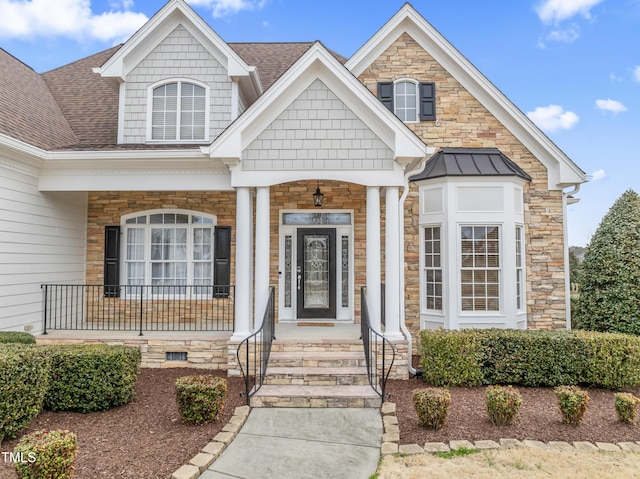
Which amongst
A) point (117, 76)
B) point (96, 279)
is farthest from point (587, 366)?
point (117, 76)

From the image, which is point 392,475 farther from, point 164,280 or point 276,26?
point 276,26

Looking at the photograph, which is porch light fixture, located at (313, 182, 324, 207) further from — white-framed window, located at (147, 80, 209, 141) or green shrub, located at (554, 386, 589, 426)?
green shrub, located at (554, 386, 589, 426)

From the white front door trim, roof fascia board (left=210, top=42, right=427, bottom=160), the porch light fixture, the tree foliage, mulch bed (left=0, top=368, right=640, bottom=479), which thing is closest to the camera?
mulch bed (left=0, top=368, right=640, bottom=479)

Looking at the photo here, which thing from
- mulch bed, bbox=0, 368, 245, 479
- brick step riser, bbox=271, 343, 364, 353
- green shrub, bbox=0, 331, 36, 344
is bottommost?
mulch bed, bbox=0, 368, 245, 479

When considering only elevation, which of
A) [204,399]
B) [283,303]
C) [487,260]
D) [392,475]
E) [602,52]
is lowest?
[392,475]

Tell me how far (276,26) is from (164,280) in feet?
41.2

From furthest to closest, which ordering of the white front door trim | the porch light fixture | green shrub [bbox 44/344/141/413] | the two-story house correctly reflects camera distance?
the white front door trim, the porch light fixture, the two-story house, green shrub [bbox 44/344/141/413]

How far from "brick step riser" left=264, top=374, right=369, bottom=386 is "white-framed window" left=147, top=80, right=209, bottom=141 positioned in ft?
18.4

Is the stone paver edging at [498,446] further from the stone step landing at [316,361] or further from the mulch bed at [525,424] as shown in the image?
the stone step landing at [316,361]

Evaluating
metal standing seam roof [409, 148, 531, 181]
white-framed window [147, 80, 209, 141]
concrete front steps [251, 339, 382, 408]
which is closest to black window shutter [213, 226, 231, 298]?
white-framed window [147, 80, 209, 141]

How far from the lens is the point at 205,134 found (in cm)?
919

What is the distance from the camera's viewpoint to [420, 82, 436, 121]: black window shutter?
30.4 feet

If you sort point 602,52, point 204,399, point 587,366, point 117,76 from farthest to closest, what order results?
point 602,52 → point 117,76 → point 587,366 → point 204,399

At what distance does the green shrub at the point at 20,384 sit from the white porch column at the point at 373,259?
4634 mm
